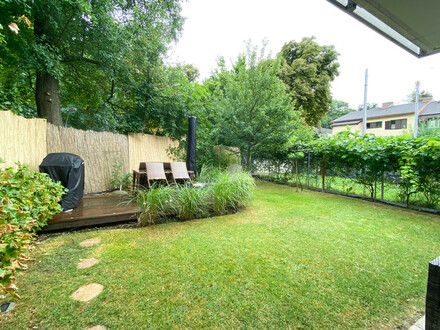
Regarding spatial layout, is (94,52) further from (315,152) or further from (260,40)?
(315,152)

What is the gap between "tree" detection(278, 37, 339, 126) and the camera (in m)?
11.7

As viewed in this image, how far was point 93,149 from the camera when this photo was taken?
5.20 m

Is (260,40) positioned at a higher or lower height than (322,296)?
higher

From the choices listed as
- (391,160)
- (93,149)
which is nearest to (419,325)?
(391,160)

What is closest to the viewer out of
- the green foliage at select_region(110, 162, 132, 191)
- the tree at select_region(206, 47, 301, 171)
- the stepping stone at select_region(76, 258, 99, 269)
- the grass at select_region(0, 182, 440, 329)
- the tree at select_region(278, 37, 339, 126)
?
the grass at select_region(0, 182, 440, 329)

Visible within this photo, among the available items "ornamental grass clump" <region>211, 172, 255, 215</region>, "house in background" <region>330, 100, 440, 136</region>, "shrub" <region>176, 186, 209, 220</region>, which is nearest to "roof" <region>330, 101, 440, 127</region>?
"house in background" <region>330, 100, 440, 136</region>

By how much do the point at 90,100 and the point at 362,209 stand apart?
825cm

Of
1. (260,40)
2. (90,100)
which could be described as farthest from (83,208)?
(260,40)

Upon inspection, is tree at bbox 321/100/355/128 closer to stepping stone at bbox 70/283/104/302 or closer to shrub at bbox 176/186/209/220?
shrub at bbox 176/186/209/220

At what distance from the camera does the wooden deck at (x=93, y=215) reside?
9.41 feet

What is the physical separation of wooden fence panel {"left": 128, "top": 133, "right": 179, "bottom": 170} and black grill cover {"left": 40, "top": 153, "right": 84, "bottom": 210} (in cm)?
249

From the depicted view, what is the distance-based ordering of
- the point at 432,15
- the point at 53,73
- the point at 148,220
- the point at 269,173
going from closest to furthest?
1. the point at 432,15
2. the point at 148,220
3. the point at 53,73
4. the point at 269,173

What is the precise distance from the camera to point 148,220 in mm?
3221

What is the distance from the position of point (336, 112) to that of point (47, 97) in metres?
43.8
